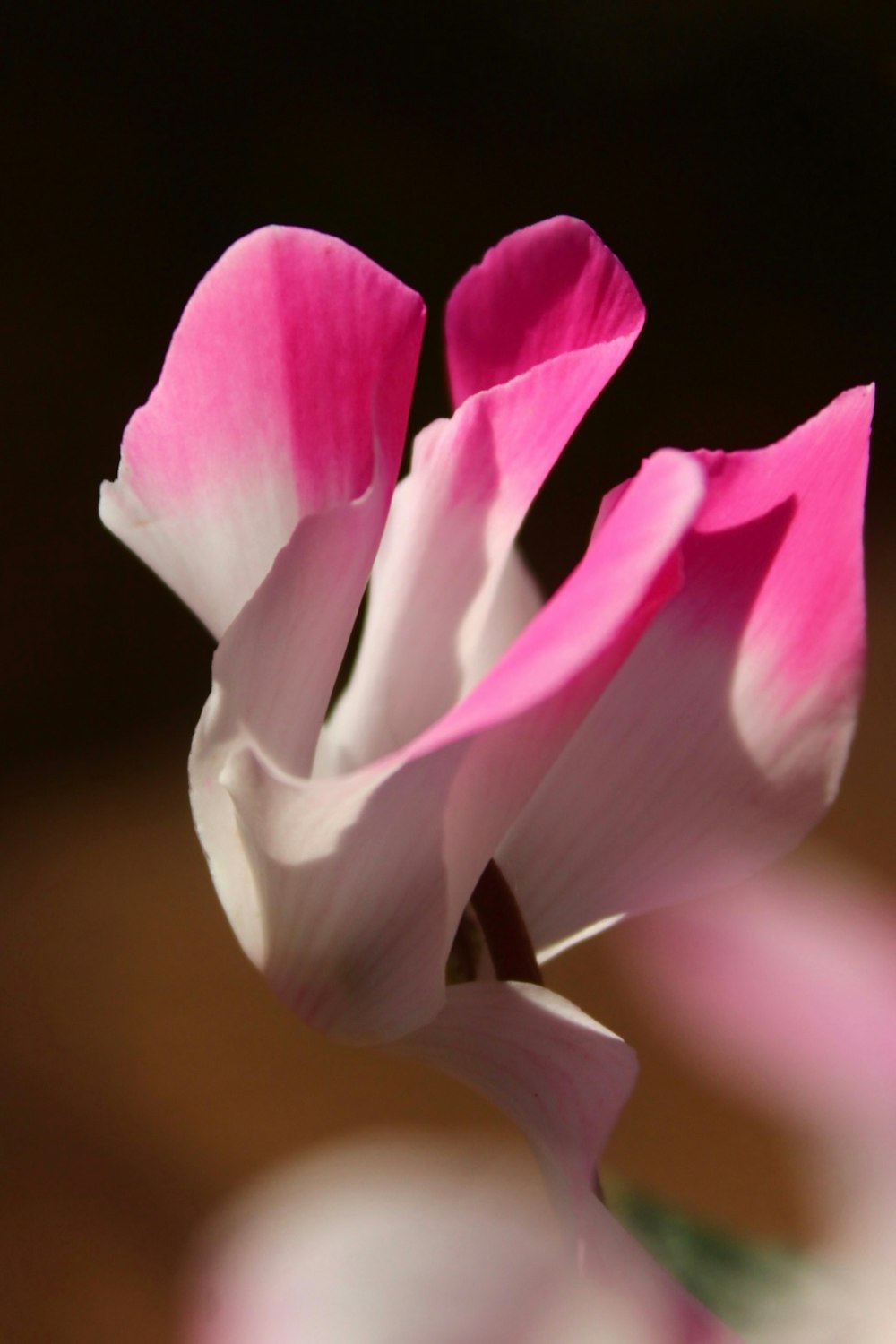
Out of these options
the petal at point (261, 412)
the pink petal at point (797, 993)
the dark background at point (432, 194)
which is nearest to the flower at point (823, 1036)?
the pink petal at point (797, 993)

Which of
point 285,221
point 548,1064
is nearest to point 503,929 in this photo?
point 548,1064

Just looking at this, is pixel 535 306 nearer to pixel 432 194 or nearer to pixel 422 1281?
pixel 422 1281

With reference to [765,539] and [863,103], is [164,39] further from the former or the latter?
[765,539]

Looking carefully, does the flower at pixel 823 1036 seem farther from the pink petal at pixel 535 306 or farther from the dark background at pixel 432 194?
the dark background at pixel 432 194

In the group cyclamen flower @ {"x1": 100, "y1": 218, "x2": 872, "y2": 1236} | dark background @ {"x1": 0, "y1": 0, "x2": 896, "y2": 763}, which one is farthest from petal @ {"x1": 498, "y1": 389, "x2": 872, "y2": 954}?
dark background @ {"x1": 0, "y1": 0, "x2": 896, "y2": 763}

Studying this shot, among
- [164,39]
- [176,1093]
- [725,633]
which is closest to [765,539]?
[725,633]

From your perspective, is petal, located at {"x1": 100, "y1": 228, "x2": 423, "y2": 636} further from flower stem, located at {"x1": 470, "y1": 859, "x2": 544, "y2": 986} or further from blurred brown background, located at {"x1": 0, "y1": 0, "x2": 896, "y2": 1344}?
blurred brown background, located at {"x1": 0, "y1": 0, "x2": 896, "y2": 1344}

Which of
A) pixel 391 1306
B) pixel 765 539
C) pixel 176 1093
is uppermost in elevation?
pixel 765 539

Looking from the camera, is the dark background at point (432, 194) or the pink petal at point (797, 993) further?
the dark background at point (432, 194)

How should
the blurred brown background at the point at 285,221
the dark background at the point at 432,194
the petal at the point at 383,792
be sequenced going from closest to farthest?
the petal at the point at 383,792 → the blurred brown background at the point at 285,221 → the dark background at the point at 432,194
